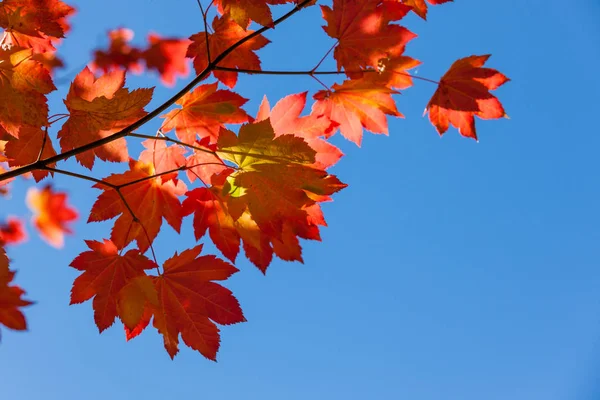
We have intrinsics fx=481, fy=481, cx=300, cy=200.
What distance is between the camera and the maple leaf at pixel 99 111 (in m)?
1.12

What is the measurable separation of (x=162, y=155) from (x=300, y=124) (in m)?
0.48

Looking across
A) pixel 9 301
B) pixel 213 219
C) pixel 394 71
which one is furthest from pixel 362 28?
pixel 9 301

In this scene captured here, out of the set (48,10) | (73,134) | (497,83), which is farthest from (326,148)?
(48,10)

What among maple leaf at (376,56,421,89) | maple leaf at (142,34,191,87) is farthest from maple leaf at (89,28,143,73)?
maple leaf at (376,56,421,89)

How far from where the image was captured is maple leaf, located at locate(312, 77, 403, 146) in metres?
1.49

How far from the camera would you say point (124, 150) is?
1386mm

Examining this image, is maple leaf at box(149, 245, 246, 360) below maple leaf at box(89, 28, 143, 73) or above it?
below

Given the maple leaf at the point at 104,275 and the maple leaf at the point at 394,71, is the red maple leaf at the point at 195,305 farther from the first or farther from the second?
the maple leaf at the point at 394,71

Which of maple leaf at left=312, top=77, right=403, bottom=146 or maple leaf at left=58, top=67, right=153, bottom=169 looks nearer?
maple leaf at left=58, top=67, right=153, bottom=169

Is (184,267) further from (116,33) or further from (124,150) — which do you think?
(116,33)

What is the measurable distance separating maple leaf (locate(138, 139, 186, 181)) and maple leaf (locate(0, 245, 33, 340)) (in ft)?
1.69

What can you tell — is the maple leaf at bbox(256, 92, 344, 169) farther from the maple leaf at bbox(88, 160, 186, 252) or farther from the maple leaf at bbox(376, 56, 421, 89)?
the maple leaf at bbox(88, 160, 186, 252)

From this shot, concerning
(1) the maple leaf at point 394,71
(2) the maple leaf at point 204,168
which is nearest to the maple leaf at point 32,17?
(2) the maple leaf at point 204,168

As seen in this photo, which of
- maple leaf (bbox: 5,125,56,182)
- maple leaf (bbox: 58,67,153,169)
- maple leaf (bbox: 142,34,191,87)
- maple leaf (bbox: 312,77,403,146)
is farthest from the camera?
maple leaf (bbox: 142,34,191,87)
